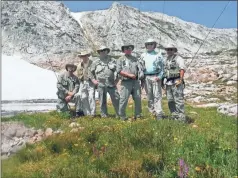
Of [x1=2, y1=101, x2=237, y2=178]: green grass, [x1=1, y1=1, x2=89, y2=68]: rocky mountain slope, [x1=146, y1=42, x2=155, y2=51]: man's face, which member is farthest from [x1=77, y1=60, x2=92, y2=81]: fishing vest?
[x1=1, y1=1, x2=89, y2=68]: rocky mountain slope

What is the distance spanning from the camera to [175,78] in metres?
13.3

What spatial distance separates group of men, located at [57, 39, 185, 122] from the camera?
43.8 ft

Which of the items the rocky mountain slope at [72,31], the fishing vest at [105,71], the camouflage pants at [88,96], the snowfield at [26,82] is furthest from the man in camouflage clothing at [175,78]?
the rocky mountain slope at [72,31]

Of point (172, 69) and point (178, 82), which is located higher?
point (172, 69)

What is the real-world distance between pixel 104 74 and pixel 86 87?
110 centimetres

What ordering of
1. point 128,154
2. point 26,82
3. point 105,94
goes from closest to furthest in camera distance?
point 128,154, point 105,94, point 26,82

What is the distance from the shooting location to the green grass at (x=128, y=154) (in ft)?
24.0

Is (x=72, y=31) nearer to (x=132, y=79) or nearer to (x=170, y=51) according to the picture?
(x=132, y=79)

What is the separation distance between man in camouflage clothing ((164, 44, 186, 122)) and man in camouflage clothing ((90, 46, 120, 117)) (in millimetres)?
1720

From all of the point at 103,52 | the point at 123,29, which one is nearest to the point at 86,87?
the point at 103,52

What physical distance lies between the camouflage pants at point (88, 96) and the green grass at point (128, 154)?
416 centimetres

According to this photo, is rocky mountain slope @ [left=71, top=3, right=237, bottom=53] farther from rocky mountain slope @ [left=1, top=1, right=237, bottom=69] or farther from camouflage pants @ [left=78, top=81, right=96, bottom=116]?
camouflage pants @ [left=78, top=81, right=96, bottom=116]

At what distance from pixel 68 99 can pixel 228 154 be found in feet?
24.6

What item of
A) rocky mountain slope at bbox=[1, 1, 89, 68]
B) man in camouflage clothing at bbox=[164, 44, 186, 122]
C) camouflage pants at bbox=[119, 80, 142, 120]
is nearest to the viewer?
man in camouflage clothing at bbox=[164, 44, 186, 122]
